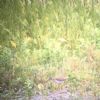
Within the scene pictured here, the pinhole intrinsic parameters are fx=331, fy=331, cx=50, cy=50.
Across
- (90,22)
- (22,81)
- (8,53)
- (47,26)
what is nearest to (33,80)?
(22,81)

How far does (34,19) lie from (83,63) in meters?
0.56

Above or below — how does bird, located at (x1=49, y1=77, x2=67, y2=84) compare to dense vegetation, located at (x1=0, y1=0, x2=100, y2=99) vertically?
below

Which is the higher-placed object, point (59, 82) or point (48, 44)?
point (48, 44)

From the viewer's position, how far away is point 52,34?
284 cm

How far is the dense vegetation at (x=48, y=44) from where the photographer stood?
9.10 ft

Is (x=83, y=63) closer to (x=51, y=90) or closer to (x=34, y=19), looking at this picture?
(x=51, y=90)

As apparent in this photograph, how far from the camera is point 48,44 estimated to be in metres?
2.81

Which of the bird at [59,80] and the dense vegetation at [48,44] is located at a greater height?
the dense vegetation at [48,44]

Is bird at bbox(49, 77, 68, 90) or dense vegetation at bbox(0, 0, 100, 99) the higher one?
dense vegetation at bbox(0, 0, 100, 99)

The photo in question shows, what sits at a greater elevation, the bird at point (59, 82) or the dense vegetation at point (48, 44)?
the dense vegetation at point (48, 44)

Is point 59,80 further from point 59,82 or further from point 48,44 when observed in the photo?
point 48,44

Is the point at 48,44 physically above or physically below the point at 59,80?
above

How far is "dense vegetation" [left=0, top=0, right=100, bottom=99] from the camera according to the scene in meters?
2.77

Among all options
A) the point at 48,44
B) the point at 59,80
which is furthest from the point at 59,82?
the point at 48,44
